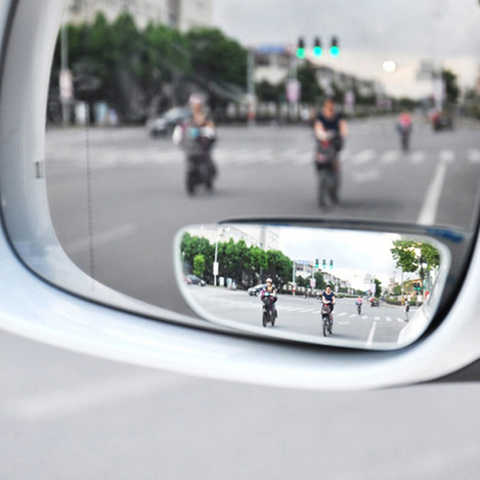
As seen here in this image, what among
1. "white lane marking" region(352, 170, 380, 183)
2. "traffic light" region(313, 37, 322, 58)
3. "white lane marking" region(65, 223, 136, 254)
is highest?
"traffic light" region(313, 37, 322, 58)

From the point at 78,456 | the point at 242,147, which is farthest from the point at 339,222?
the point at 242,147

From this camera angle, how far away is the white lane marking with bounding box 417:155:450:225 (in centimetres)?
946

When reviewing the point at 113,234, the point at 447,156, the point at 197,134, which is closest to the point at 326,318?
the point at 113,234

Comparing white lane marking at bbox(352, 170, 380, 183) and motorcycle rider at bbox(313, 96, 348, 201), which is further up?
motorcycle rider at bbox(313, 96, 348, 201)

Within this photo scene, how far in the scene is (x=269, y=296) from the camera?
97 cm

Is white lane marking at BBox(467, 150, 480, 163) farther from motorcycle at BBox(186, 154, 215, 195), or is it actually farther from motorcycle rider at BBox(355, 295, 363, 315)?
motorcycle rider at BBox(355, 295, 363, 315)

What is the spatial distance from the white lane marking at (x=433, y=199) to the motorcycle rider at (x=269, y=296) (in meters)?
5.68

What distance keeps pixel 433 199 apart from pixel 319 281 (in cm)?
1126

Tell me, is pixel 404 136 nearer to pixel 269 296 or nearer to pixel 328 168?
pixel 328 168

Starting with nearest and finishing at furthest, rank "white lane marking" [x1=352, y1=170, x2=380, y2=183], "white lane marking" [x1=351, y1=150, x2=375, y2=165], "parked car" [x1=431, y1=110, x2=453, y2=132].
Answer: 1. "white lane marking" [x1=352, y1=170, x2=380, y2=183]
2. "parked car" [x1=431, y1=110, x2=453, y2=132]
3. "white lane marking" [x1=351, y1=150, x2=375, y2=165]

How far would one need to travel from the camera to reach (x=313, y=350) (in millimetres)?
1047

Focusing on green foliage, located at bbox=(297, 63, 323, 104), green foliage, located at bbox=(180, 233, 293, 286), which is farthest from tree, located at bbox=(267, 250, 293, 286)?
green foliage, located at bbox=(297, 63, 323, 104)

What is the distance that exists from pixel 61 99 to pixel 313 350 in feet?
2.47

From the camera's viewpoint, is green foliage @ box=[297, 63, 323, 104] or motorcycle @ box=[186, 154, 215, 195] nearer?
motorcycle @ box=[186, 154, 215, 195]
